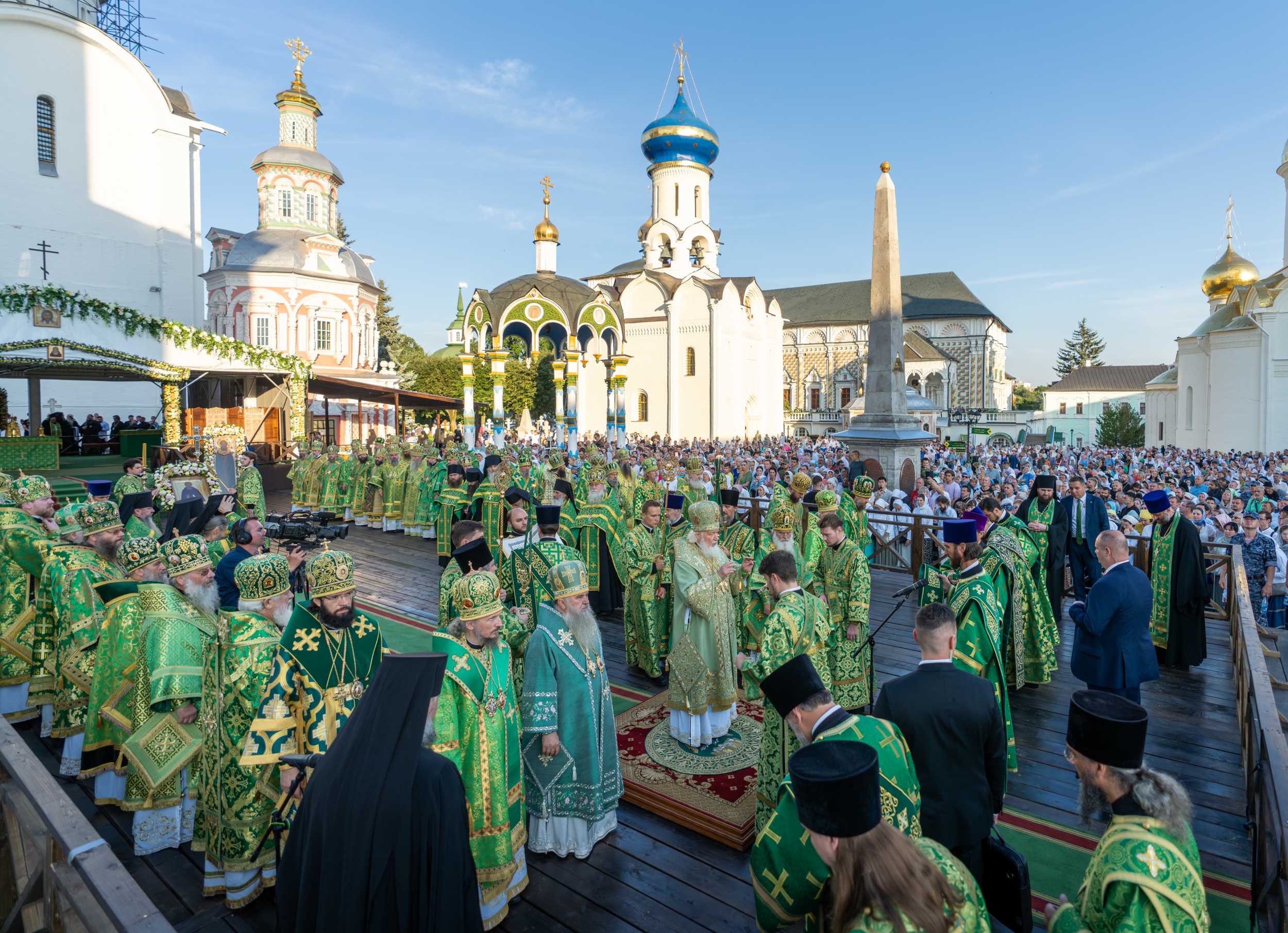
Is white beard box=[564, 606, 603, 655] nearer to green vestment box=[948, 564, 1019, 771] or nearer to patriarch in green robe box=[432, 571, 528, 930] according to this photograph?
patriarch in green robe box=[432, 571, 528, 930]

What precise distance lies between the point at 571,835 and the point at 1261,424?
35474 mm

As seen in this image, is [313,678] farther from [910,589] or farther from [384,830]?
[910,589]

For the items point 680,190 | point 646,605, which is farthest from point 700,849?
point 680,190

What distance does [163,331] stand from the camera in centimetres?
1728

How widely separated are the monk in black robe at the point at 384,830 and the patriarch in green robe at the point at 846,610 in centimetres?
399

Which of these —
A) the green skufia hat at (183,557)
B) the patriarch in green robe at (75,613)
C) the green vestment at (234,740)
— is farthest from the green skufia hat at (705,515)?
the patriarch in green robe at (75,613)

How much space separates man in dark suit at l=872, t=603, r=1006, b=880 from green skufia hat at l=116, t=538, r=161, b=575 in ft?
14.8

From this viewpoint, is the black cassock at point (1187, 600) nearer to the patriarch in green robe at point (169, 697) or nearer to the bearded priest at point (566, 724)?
the bearded priest at point (566, 724)

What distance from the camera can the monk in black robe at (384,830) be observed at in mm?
2135

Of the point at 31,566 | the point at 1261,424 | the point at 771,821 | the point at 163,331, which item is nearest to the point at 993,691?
the point at 771,821

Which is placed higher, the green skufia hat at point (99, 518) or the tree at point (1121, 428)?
the tree at point (1121, 428)

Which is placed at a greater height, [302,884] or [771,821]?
[771,821]

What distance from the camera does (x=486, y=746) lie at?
343 centimetres

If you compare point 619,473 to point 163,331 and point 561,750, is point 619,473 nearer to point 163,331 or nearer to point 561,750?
point 561,750
